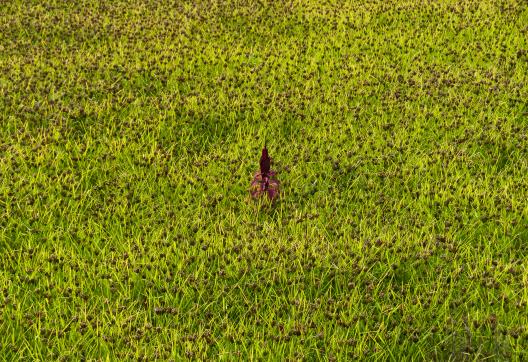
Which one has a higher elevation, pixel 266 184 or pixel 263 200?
pixel 266 184

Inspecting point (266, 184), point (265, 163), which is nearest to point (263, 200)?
point (266, 184)

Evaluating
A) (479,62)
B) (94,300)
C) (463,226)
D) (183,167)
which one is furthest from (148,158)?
(479,62)

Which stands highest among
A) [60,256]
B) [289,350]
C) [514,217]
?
[514,217]

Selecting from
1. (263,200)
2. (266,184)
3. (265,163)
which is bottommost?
(263,200)

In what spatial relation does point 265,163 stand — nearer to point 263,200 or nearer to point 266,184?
point 266,184

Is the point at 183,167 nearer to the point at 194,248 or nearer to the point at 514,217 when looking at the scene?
the point at 194,248

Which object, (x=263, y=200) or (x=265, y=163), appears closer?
(x=265, y=163)

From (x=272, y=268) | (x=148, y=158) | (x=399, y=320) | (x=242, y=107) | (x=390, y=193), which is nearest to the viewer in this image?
(x=399, y=320)

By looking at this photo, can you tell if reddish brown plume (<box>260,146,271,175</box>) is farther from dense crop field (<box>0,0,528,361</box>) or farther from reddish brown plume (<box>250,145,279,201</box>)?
dense crop field (<box>0,0,528,361</box>)

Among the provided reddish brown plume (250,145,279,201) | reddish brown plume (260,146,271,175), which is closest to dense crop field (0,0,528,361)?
reddish brown plume (250,145,279,201)
